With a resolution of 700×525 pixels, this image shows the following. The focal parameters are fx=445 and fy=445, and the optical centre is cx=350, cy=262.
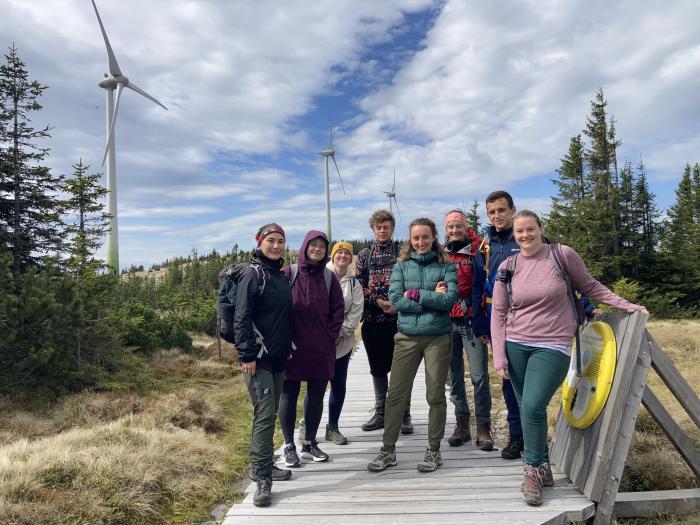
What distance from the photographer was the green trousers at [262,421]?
3.64 meters

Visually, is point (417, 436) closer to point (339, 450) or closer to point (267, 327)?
point (339, 450)

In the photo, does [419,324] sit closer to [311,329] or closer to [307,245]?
[311,329]

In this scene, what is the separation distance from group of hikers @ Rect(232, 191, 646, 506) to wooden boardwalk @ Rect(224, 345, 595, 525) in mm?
131

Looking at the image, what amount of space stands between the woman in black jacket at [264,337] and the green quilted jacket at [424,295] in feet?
3.36

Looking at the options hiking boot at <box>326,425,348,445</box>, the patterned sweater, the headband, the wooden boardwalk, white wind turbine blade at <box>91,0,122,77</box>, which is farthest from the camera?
white wind turbine blade at <box>91,0,122,77</box>

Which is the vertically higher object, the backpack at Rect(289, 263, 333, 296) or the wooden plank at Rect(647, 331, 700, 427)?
the backpack at Rect(289, 263, 333, 296)

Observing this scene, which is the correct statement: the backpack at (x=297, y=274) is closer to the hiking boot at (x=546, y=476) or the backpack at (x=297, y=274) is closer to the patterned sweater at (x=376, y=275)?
the patterned sweater at (x=376, y=275)

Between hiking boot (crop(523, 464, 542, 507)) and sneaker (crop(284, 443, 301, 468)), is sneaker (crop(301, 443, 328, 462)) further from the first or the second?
hiking boot (crop(523, 464, 542, 507))

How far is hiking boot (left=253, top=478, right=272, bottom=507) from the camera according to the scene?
3.50m

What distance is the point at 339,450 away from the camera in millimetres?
4762

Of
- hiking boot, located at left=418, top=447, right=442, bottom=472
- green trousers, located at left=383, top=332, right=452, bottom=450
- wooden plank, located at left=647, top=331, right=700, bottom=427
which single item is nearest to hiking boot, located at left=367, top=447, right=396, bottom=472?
green trousers, located at left=383, top=332, right=452, bottom=450

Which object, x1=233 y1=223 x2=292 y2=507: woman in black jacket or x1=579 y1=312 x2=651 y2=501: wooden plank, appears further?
x1=233 y1=223 x2=292 y2=507: woman in black jacket

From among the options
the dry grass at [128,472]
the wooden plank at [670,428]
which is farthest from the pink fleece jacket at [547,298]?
the dry grass at [128,472]

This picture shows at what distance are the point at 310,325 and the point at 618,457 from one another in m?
2.66
